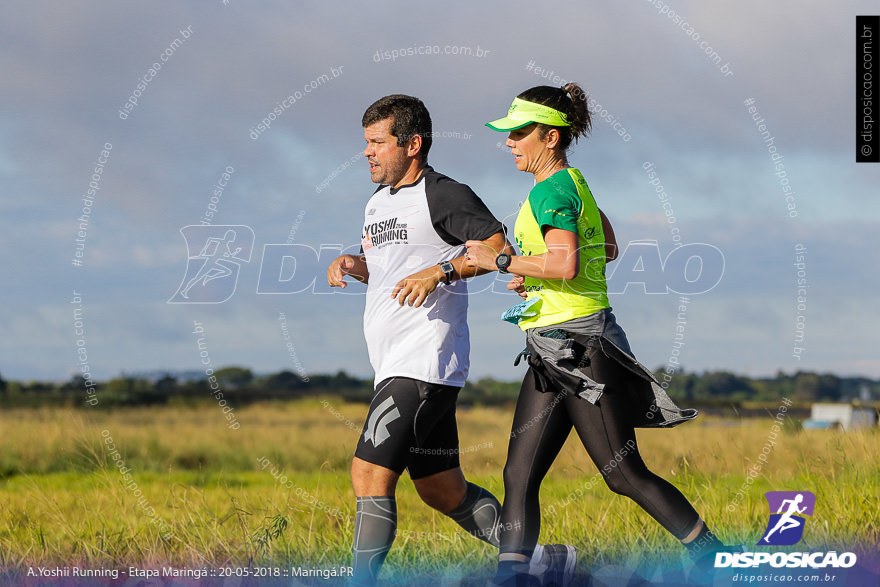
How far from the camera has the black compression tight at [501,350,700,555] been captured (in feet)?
14.6

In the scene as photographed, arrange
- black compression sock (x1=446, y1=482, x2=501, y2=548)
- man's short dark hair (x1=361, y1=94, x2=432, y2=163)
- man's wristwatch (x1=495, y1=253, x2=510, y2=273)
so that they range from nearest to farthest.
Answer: man's wristwatch (x1=495, y1=253, x2=510, y2=273), man's short dark hair (x1=361, y1=94, x2=432, y2=163), black compression sock (x1=446, y1=482, x2=501, y2=548)

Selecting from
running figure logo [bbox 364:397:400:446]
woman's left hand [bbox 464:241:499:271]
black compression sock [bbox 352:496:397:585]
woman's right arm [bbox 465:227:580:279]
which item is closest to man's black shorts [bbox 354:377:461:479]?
running figure logo [bbox 364:397:400:446]

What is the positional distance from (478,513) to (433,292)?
4.62 ft

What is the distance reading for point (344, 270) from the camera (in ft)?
17.7

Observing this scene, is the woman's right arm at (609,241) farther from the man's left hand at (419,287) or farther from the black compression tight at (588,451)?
the man's left hand at (419,287)

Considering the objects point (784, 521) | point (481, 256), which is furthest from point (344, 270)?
point (784, 521)

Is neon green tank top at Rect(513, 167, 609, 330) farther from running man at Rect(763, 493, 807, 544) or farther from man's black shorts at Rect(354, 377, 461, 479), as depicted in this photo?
running man at Rect(763, 493, 807, 544)

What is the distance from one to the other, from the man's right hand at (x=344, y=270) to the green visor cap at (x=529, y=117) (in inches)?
50.1

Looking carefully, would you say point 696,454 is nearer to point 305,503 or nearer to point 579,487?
point 579,487

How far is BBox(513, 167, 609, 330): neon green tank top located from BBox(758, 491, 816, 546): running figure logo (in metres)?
2.02

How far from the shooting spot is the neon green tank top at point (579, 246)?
4.43 meters

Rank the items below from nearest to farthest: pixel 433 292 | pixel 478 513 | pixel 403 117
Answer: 1. pixel 433 292
2. pixel 403 117
3. pixel 478 513

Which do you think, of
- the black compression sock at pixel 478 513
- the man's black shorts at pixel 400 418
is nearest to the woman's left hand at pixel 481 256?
the man's black shorts at pixel 400 418

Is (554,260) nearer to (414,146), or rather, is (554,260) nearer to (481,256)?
(481,256)
